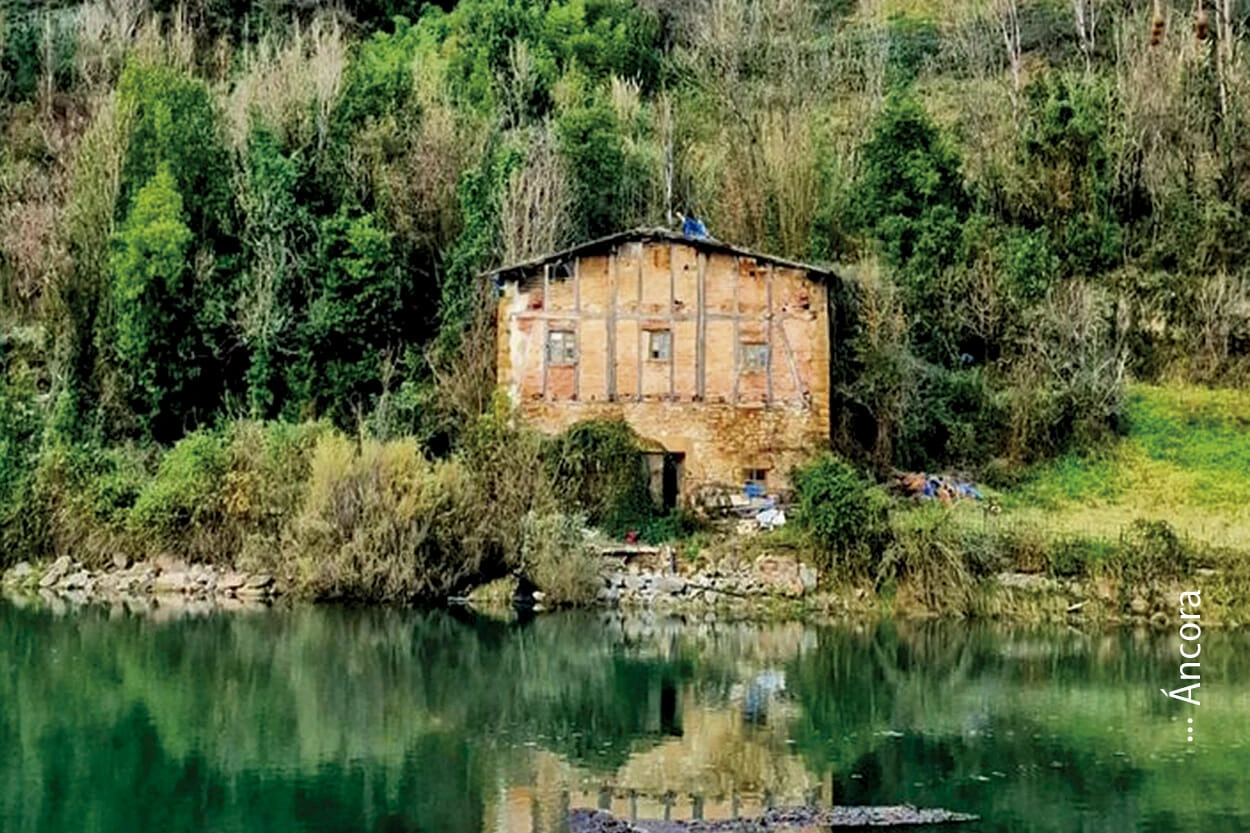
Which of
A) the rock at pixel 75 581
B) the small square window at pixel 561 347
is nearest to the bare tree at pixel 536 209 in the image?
the small square window at pixel 561 347

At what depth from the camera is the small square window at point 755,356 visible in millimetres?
40312

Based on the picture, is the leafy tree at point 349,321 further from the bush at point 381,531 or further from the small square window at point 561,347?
the bush at point 381,531

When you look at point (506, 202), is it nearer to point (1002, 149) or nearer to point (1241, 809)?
point (1002, 149)

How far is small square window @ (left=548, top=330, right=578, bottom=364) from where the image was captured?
4016 cm

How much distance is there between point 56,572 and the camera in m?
37.7

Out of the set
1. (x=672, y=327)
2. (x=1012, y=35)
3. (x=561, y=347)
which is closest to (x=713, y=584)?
(x=672, y=327)

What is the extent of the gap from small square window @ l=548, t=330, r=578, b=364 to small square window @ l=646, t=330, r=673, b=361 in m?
1.50

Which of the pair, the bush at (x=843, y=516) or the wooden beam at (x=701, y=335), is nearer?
the bush at (x=843, y=516)

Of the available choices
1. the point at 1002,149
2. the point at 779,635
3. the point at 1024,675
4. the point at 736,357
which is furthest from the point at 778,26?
the point at 1024,675

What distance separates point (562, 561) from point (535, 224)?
422 inches

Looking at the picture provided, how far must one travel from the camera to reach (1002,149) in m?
50.2

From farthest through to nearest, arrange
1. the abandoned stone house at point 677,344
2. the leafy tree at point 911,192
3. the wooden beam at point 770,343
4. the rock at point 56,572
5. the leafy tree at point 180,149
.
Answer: the leafy tree at point 911,192 < the leafy tree at point 180,149 < the wooden beam at point 770,343 < the abandoned stone house at point 677,344 < the rock at point 56,572

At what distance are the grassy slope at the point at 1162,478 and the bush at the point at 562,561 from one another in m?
7.60

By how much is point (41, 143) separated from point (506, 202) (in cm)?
1619
